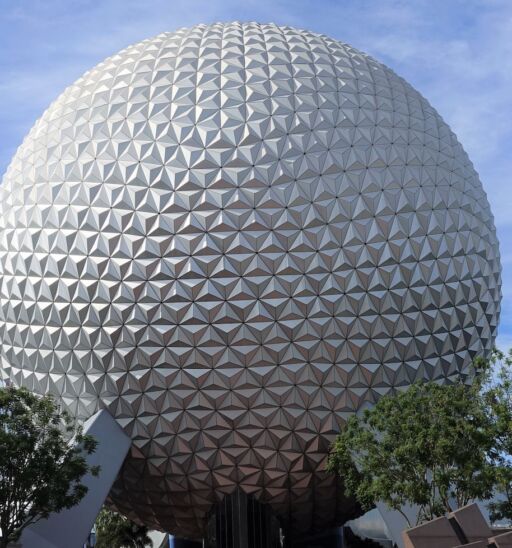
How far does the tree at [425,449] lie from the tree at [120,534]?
18.9 meters

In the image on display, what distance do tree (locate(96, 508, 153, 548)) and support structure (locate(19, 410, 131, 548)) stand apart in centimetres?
1561

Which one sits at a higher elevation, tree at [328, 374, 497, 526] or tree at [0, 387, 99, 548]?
tree at [0, 387, 99, 548]

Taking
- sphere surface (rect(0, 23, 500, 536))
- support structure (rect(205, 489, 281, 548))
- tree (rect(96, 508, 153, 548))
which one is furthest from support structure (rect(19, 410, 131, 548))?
tree (rect(96, 508, 153, 548))

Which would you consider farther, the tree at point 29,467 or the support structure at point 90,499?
the support structure at point 90,499

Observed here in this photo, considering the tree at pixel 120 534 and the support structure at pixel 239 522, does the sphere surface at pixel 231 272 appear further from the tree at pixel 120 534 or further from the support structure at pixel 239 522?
the tree at pixel 120 534

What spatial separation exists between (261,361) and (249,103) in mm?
8916

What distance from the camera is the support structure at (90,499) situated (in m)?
20.0

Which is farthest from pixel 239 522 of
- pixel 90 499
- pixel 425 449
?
pixel 425 449

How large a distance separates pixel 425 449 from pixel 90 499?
10180 mm

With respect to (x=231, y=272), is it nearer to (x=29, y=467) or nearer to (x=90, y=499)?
(x=90, y=499)

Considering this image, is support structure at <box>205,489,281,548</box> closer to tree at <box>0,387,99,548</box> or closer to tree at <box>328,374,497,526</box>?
tree at <box>328,374,497,526</box>

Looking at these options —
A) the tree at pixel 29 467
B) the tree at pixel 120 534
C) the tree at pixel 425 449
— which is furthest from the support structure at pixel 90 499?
the tree at pixel 120 534

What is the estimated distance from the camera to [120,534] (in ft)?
120

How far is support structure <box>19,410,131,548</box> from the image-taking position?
19969 millimetres
